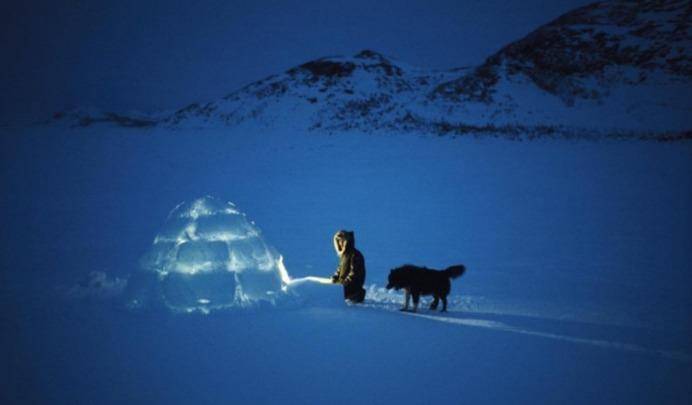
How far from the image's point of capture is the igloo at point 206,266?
533 cm

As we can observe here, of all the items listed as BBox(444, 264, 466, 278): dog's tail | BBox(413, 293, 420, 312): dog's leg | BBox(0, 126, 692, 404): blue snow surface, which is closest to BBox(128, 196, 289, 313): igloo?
BBox(0, 126, 692, 404): blue snow surface

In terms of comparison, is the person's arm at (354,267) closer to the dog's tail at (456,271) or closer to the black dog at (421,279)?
the black dog at (421,279)

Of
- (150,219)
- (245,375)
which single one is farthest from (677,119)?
(245,375)

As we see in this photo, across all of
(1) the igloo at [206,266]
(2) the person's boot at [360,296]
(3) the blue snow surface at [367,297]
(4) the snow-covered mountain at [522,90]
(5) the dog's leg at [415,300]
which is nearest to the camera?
(3) the blue snow surface at [367,297]

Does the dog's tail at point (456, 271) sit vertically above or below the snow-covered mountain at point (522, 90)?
below

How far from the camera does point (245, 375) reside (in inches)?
157

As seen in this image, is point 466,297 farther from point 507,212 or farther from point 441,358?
point 507,212

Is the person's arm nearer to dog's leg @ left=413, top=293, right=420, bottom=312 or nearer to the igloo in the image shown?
dog's leg @ left=413, top=293, right=420, bottom=312

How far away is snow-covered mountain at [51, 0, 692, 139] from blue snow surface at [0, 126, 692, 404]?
13.1 metres

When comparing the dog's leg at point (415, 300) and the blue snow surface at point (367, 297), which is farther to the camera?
the dog's leg at point (415, 300)

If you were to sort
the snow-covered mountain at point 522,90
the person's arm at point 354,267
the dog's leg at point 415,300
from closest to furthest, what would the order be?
the dog's leg at point 415,300, the person's arm at point 354,267, the snow-covered mountain at point 522,90

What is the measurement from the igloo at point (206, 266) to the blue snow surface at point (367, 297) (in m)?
0.04

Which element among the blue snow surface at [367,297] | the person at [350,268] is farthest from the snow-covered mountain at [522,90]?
the person at [350,268]

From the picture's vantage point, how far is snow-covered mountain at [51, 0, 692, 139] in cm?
2870
